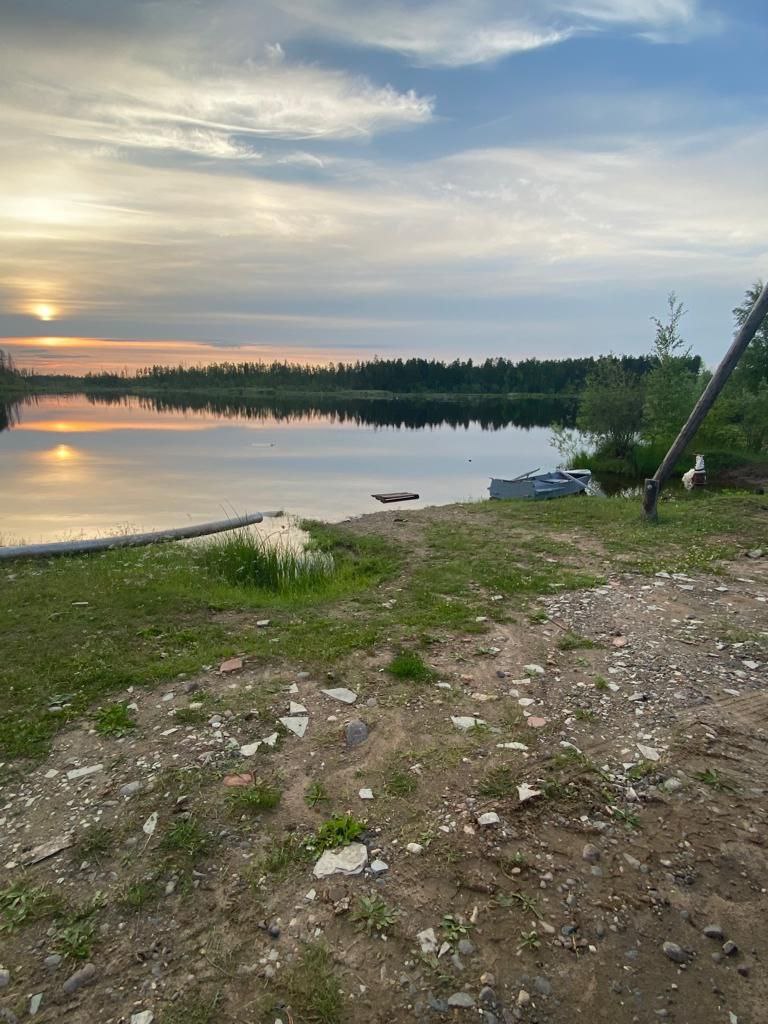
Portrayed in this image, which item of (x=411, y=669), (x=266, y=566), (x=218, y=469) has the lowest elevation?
(x=218, y=469)

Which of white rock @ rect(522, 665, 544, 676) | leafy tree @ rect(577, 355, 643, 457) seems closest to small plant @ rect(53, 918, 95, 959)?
white rock @ rect(522, 665, 544, 676)

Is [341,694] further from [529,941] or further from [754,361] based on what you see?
[754,361]

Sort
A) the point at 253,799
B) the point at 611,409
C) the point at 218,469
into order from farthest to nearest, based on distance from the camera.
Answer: the point at 218,469 → the point at 611,409 → the point at 253,799

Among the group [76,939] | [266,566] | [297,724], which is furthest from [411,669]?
[266,566]

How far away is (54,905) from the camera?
3471 mm

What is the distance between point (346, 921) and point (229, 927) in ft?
2.21

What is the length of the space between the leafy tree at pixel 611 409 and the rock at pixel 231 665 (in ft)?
102

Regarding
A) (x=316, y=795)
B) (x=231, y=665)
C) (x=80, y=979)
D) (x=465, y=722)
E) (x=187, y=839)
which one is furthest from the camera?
(x=231, y=665)

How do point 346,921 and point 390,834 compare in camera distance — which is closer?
point 346,921

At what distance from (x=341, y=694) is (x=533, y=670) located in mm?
2117

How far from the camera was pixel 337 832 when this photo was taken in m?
3.97


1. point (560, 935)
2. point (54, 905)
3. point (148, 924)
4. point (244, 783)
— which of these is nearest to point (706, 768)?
point (560, 935)

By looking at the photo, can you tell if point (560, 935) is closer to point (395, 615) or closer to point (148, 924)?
point (148, 924)

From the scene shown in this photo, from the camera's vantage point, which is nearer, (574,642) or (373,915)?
(373,915)
